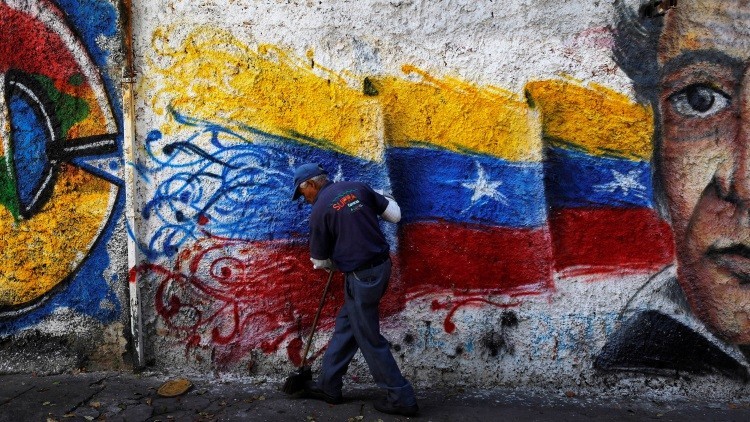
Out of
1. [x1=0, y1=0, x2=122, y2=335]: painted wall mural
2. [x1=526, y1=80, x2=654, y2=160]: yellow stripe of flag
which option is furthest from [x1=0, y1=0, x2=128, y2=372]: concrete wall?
[x1=526, y1=80, x2=654, y2=160]: yellow stripe of flag

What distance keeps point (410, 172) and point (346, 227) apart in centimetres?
79

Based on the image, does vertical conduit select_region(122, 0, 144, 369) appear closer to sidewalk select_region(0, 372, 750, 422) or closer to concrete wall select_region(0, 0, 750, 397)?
concrete wall select_region(0, 0, 750, 397)

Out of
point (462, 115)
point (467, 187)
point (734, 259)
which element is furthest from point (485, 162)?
point (734, 259)

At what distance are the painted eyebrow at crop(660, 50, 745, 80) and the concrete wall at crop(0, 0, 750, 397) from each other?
0.02 meters

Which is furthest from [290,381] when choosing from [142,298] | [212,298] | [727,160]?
[727,160]

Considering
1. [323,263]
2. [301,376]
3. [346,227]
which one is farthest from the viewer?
[301,376]

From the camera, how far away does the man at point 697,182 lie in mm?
4293

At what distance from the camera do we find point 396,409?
3914mm

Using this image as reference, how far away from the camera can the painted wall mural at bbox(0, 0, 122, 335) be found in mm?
4406

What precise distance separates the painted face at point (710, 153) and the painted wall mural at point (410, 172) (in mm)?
182

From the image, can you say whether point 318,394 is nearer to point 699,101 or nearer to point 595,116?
point 595,116

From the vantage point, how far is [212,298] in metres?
4.45

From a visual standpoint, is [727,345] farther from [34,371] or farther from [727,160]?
[34,371]

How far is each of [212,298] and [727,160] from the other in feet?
12.2
